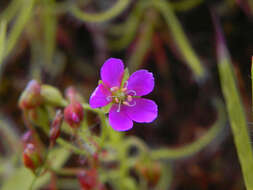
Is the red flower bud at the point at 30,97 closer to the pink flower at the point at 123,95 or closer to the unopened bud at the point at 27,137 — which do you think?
the unopened bud at the point at 27,137

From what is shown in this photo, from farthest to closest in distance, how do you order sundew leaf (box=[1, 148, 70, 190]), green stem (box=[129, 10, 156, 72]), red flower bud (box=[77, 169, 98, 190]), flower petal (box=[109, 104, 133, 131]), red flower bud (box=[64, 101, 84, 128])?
1. green stem (box=[129, 10, 156, 72])
2. sundew leaf (box=[1, 148, 70, 190])
3. red flower bud (box=[77, 169, 98, 190])
4. red flower bud (box=[64, 101, 84, 128])
5. flower petal (box=[109, 104, 133, 131])

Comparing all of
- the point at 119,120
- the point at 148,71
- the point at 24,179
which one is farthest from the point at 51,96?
the point at 148,71

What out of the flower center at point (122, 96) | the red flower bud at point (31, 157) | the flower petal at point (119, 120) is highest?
A: the flower center at point (122, 96)

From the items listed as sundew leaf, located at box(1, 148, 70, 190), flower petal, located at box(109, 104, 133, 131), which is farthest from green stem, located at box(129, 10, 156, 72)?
flower petal, located at box(109, 104, 133, 131)

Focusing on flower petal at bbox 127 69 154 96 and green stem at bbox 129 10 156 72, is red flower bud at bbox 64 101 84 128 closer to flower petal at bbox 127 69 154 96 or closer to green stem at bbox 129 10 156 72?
flower petal at bbox 127 69 154 96

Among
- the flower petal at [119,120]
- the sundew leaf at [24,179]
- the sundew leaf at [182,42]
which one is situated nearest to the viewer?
the flower petal at [119,120]

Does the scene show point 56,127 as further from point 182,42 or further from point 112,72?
point 182,42

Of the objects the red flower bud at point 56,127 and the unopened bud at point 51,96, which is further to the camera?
the unopened bud at point 51,96

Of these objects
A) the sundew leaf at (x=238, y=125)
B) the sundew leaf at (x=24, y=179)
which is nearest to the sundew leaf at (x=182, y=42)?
the sundew leaf at (x=238, y=125)
